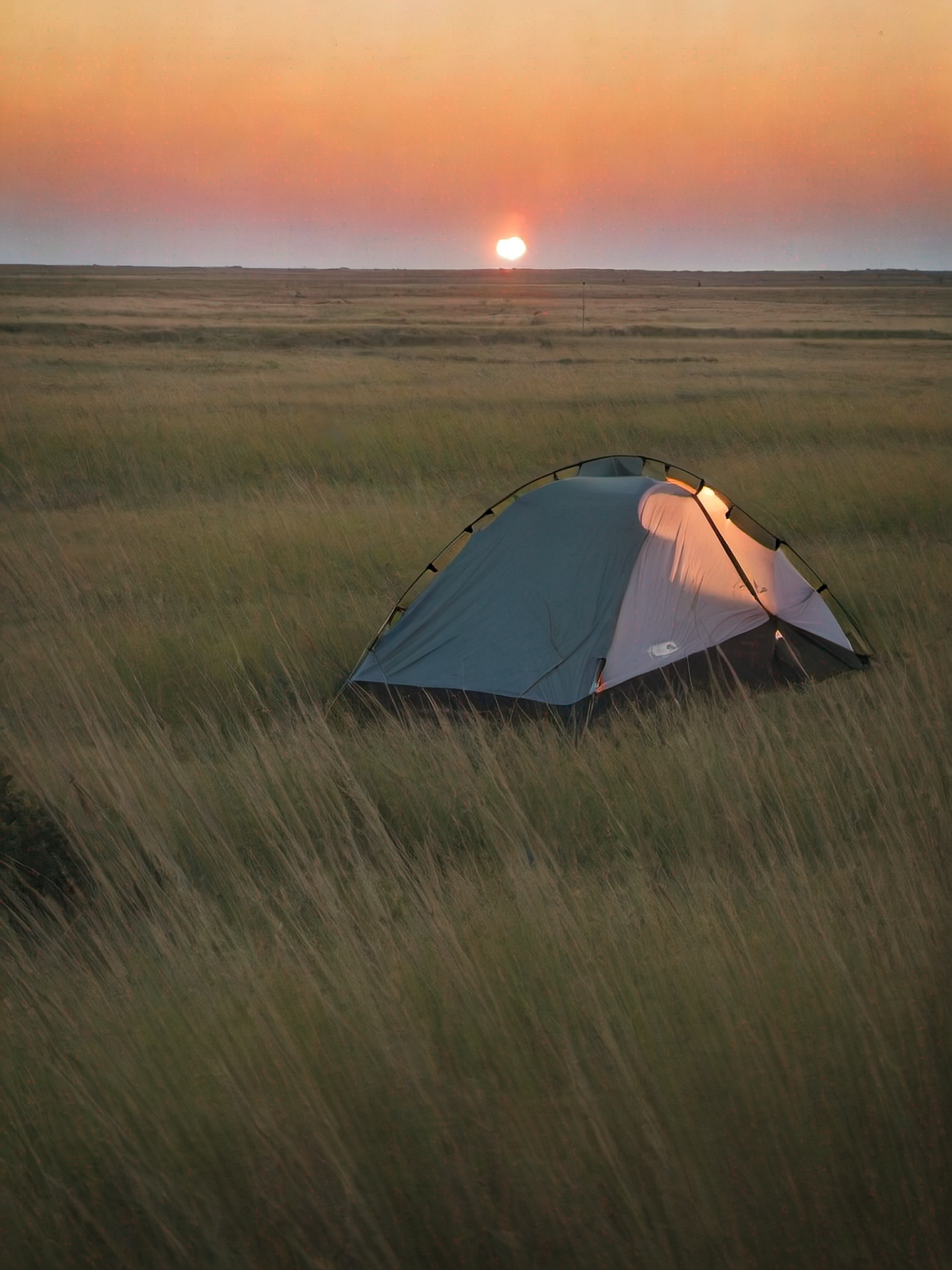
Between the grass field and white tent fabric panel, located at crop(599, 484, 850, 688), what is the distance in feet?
1.45

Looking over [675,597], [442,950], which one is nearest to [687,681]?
[675,597]

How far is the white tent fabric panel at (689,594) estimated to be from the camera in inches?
240

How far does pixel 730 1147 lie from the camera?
2473mm

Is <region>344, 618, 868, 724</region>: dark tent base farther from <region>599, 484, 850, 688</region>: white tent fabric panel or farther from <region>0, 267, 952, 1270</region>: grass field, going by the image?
<region>0, 267, 952, 1270</region>: grass field

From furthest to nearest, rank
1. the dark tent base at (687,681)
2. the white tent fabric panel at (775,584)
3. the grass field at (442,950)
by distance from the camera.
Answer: the white tent fabric panel at (775,584)
the dark tent base at (687,681)
the grass field at (442,950)

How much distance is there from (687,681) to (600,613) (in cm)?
62

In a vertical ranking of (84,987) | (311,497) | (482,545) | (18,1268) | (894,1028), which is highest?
(311,497)

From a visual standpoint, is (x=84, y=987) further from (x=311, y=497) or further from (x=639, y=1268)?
(x=311, y=497)

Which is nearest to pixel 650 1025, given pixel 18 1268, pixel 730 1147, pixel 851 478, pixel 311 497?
pixel 730 1147

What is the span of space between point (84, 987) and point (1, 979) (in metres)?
0.35

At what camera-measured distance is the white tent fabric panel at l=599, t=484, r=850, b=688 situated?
6090 mm

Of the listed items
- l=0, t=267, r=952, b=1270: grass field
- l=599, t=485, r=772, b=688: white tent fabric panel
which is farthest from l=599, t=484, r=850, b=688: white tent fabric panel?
l=0, t=267, r=952, b=1270: grass field

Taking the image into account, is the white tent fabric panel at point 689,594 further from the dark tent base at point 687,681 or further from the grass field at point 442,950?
the grass field at point 442,950

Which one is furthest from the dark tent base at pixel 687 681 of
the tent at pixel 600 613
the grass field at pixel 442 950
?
the grass field at pixel 442 950
